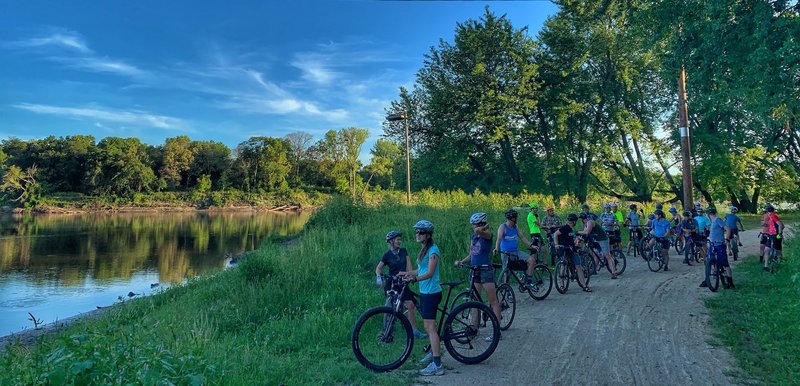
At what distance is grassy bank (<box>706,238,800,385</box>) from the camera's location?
532cm

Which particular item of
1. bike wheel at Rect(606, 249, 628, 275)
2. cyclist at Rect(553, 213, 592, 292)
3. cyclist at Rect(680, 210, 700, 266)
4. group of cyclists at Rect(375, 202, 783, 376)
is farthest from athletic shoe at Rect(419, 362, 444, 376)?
cyclist at Rect(680, 210, 700, 266)

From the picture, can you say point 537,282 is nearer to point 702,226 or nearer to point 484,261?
point 484,261

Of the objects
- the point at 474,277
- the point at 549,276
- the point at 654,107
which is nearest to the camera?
the point at 474,277

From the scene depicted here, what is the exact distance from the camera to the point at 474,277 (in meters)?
6.54

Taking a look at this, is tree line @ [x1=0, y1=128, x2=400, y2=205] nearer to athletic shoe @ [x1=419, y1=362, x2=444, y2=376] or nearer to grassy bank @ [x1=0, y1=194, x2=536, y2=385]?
grassy bank @ [x1=0, y1=194, x2=536, y2=385]

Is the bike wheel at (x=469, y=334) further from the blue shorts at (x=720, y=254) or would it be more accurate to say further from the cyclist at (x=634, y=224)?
the cyclist at (x=634, y=224)

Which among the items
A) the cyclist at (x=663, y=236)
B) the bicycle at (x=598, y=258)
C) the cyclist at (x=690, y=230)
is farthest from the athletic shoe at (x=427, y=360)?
the cyclist at (x=690, y=230)

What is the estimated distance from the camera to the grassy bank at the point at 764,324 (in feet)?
17.4

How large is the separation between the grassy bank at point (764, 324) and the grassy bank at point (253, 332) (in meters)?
4.13

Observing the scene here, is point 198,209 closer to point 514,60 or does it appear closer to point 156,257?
point 156,257

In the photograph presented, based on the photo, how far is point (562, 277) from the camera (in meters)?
9.66

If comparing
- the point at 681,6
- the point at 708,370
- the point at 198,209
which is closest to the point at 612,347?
the point at 708,370

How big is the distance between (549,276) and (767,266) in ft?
22.0

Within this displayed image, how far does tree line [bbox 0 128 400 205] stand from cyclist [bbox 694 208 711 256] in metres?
61.8
